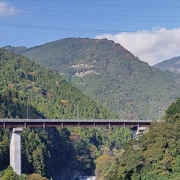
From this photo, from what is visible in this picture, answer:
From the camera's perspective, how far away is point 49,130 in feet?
258

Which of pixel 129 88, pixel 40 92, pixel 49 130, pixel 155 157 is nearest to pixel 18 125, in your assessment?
pixel 155 157

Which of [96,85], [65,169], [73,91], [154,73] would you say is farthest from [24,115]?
[154,73]

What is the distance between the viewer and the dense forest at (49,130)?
189 feet

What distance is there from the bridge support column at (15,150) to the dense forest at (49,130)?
1.61 meters

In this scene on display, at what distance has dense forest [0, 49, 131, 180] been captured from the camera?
5750 centimetres

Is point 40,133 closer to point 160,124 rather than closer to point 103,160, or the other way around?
point 103,160

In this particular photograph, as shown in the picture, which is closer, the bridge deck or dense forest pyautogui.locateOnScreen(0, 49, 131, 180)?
the bridge deck

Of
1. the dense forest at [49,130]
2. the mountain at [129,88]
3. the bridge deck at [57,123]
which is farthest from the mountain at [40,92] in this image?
the mountain at [129,88]

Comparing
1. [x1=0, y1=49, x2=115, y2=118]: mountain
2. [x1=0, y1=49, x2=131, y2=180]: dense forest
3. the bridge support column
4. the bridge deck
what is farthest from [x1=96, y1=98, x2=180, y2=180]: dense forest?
[x1=0, y1=49, x2=115, y2=118]: mountain

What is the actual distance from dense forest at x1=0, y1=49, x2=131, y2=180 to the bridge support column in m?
1.61

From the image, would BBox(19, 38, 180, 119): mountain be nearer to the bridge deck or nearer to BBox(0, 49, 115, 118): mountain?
BBox(0, 49, 115, 118): mountain

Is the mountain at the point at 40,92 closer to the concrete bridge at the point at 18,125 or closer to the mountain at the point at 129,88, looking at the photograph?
the concrete bridge at the point at 18,125

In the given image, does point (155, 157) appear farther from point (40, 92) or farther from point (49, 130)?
point (40, 92)

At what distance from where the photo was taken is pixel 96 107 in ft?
341
